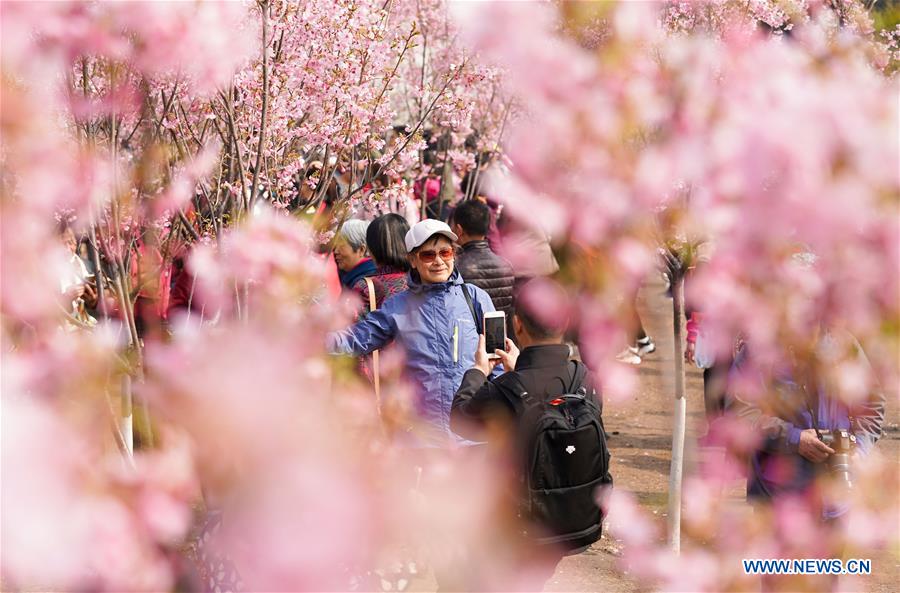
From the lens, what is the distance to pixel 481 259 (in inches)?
262

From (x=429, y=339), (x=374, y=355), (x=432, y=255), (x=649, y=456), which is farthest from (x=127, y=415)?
(x=649, y=456)

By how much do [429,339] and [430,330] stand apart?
42 mm

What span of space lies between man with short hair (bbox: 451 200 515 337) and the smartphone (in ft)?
5.66

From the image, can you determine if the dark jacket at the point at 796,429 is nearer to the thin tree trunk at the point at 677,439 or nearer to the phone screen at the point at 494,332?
the phone screen at the point at 494,332

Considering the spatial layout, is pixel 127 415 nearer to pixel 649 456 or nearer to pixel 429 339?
pixel 429 339

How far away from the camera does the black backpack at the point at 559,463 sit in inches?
152

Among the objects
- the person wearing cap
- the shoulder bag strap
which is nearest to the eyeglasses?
the person wearing cap

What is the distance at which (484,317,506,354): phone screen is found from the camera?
190 inches

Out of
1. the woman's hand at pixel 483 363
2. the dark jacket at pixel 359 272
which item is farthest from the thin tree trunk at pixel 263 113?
the dark jacket at pixel 359 272

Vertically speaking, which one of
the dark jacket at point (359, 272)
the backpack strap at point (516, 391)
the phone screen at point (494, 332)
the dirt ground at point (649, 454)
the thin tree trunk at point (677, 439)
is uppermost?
the dark jacket at point (359, 272)

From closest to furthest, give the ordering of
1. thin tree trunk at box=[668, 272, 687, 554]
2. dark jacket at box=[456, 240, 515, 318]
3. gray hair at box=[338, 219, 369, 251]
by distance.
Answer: thin tree trunk at box=[668, 272, 687, 554]
gray hair at box=[338, 219, 369, 251]
dark jacket at box=[456, 240, 515, 318]

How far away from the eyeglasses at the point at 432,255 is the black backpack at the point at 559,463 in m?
1.06

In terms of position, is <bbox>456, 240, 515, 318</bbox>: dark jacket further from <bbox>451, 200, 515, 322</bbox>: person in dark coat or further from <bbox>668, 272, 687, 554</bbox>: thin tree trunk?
<bbox>668, 272, 687, 554</bbox>: thin tree trunk

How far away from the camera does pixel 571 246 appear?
2.25 metres
